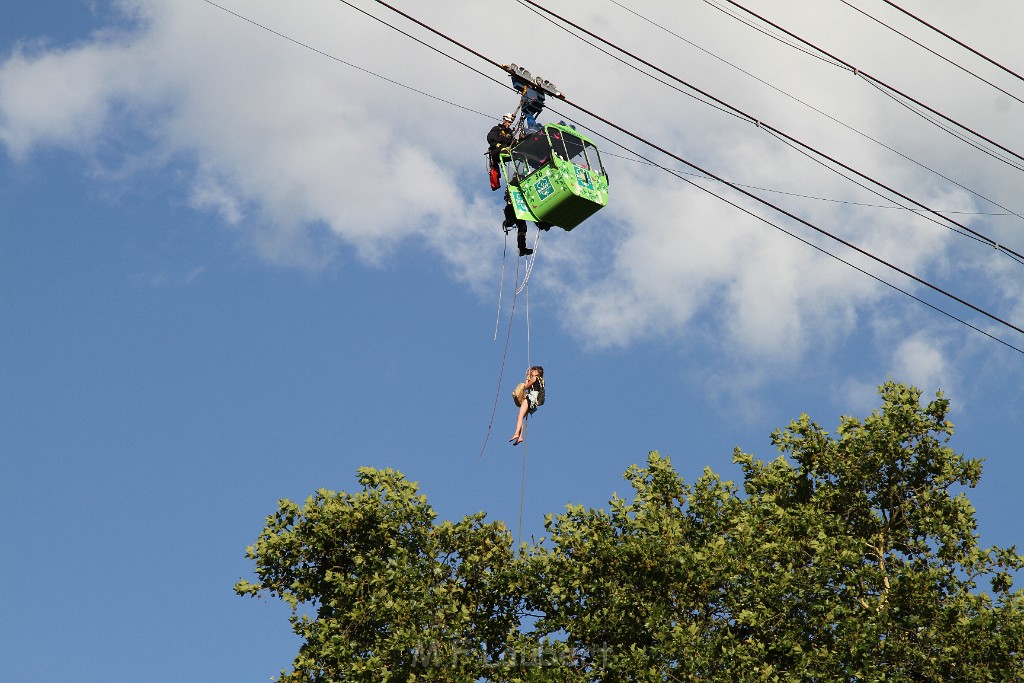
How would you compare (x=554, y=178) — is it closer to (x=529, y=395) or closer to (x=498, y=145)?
(x=498, y=145)

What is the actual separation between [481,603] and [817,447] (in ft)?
31.6

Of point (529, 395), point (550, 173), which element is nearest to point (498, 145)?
point (550, 173)

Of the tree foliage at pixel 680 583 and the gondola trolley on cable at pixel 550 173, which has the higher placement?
the gondola trolley on cable at pixel 550 173

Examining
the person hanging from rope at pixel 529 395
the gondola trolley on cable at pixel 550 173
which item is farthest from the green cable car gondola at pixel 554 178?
the person hanging from rope at pixel 529 395

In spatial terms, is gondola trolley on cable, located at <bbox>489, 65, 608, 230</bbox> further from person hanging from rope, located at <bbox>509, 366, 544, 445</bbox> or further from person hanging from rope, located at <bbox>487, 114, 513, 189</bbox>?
person hanging from rope, located at <bbox>509, 366, 544, 445</bbox>

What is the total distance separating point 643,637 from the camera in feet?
90.4

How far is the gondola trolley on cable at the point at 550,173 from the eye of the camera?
26.8 metres

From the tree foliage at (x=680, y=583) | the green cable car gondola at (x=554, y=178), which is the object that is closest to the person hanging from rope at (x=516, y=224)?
the green cable car gondola at (x=554, y=178)

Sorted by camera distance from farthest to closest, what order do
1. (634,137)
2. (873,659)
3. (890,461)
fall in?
(890,461), (873,659), (634,137)

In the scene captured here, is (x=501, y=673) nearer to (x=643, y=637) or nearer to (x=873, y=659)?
(x=643, y=637)

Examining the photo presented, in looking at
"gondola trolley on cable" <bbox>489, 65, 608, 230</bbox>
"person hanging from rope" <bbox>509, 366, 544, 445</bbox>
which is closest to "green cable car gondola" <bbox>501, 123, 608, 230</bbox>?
"gondola trolley on cable" <bbox>489, 65, 608, 230</bbox>

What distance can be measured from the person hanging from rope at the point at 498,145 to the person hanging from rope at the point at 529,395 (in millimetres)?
4278

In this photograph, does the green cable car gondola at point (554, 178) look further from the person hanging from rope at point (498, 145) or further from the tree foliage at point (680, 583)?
the tree foliage at point (680, 583)

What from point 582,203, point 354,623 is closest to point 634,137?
point 582,203
